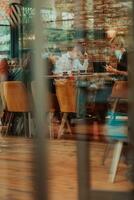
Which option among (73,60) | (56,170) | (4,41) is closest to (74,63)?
(73,60)

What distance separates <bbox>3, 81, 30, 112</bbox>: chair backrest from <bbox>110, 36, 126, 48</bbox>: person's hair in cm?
34

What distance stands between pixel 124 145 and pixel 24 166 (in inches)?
13.9

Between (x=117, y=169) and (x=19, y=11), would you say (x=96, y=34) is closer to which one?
(x=19, y=11)

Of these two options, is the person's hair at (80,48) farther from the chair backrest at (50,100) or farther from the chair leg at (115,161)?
the chair leg at (115,161)

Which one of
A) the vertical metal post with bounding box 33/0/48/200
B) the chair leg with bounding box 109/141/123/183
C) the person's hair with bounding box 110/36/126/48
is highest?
the person's hair with bounding box 110/36/126/48

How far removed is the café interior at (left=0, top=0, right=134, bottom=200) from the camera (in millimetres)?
2238

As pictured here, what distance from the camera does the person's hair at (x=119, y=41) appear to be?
A: 7.30 ft

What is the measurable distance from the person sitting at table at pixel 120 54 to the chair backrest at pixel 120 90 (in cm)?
3

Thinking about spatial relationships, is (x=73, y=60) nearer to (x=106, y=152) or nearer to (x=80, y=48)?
(x=80, y=48)

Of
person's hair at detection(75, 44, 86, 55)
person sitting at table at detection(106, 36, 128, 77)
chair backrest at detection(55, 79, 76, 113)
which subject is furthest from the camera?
chair backrest at detection(55, 79, 76, 113)

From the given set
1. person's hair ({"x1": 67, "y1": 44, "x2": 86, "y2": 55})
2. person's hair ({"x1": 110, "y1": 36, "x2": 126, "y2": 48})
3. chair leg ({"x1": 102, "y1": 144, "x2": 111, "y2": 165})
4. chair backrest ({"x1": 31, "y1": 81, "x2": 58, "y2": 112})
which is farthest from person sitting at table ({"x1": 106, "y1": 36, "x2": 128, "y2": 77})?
chair leg ({"x1": 102, "y1": 144, "x2": 111, "y2": 165})

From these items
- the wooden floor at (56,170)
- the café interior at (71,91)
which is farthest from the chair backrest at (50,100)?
the wooden floor at (56,170)

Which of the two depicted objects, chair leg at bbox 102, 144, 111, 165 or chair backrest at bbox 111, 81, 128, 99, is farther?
chair leg at bbox 102, 144, 111, 165

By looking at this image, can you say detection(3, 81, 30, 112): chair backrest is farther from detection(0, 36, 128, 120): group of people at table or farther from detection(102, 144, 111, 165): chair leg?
detection(102, 144, 111, 165): chair leg
